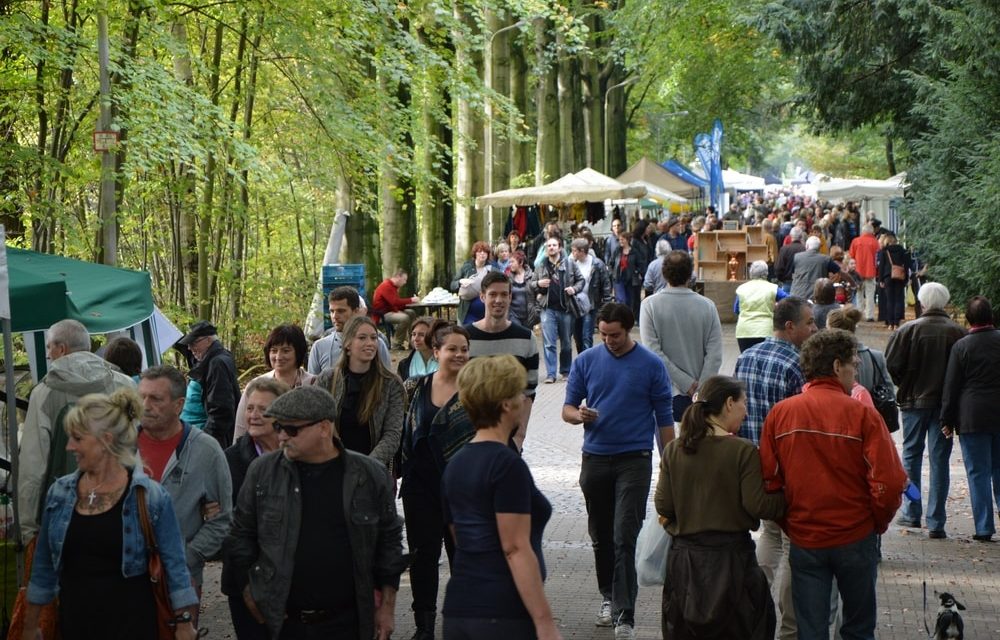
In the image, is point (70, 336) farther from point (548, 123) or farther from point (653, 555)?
point (548, 123)

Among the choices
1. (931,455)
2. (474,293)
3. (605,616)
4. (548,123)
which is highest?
(548,123)

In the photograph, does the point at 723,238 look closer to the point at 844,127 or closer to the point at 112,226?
the point at 844,127

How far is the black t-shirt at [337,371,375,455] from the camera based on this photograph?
7.90 meters

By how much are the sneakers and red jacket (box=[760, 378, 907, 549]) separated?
84.9 inches

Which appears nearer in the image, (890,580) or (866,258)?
(890,580)

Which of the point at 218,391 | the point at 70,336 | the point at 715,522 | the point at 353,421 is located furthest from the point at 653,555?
the point at 218,391

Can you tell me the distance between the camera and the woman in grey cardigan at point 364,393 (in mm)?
7828

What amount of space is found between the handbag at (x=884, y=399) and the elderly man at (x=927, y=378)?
2.02 m

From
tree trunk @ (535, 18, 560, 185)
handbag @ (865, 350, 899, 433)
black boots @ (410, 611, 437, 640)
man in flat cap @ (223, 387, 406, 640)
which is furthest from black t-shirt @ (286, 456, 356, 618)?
tree trunk @ (535, 18, 560, 185)

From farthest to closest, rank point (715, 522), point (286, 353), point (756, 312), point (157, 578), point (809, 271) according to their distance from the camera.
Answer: point (809, 271) → point (756, 312) → point (286, 353) → point (715, 522) → point (157, 578)

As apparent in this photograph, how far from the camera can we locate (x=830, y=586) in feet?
21.2

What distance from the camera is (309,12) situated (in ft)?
53.1

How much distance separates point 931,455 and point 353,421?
5060mm

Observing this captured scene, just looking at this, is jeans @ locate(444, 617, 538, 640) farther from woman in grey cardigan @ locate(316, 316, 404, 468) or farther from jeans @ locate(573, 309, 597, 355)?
jeans @ locate(573, 309, 597, 355)
